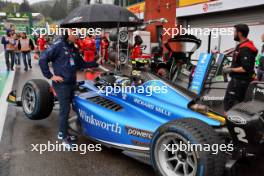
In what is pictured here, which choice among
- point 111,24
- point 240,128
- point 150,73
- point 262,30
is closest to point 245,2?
point 262,30

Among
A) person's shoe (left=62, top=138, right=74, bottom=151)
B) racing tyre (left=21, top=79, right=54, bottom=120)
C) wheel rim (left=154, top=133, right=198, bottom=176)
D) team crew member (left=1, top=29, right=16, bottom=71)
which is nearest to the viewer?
wheel rim (left=154, top=133, right=198, bottom=176)

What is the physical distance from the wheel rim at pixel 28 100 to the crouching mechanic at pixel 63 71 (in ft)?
3.82

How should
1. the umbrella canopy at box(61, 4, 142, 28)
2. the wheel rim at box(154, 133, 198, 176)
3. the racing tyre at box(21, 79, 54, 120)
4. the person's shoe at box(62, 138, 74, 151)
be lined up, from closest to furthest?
the wheel rim at box(154, 133, 198, 176) → the person's shoe at box(62, 138, 74, 151) → the racing tyre at box(21, 79, 54, 120) → the umbrella canopy at box(61, 4, 142, 28)

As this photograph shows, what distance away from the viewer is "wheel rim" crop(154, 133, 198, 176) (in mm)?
3078

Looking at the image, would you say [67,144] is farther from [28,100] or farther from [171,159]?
[171,159]

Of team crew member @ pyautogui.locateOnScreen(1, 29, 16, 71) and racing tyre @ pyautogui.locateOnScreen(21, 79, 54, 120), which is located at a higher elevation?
team crew member @ pyautogui.locateOnScreen(1, 29, 16, 71)

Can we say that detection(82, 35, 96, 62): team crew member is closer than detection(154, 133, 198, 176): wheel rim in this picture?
No

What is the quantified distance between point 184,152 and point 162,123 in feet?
1.77

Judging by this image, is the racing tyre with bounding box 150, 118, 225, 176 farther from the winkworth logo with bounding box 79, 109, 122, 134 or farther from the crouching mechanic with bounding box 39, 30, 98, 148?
the crouching mechanic with bounding box 39, 30, 98, 148

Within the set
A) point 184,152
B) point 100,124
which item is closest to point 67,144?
point 100,124

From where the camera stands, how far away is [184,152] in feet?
10.3

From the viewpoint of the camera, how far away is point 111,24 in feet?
27.1

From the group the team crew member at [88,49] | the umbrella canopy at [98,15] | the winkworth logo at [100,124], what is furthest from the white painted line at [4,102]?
the team crew member at [88,49]

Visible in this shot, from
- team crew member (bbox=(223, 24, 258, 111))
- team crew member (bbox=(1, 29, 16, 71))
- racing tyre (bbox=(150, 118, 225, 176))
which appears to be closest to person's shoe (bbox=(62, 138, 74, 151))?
racing tyre (bbox=(150, 118, 225, 176))
